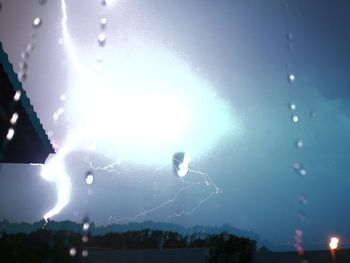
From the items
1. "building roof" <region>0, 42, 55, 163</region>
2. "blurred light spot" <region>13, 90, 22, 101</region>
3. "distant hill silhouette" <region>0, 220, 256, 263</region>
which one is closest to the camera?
"building roof" <region>0, 42, 55, 163</region>

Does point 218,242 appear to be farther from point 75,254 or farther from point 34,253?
point 34,253

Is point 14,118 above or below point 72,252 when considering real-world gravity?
above

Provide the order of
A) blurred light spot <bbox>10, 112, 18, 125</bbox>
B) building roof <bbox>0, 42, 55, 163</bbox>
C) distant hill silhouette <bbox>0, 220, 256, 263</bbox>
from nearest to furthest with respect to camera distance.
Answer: building roof <bbox>0, 42, 55, 163</bbox> → blurred light spot <bbox>10, 112, 18, 125</bbox> → distant hill silhouette <bbox>0, 220, 256, 263</bbox>

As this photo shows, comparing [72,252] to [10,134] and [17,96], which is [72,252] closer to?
[10,134]

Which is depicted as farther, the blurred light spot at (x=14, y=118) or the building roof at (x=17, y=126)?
the blurred light spot at (x=14, y=118)

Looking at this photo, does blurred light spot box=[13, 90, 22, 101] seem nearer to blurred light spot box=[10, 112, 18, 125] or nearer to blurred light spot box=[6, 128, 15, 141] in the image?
blurred light spot box=[10, 112, 18, 125]

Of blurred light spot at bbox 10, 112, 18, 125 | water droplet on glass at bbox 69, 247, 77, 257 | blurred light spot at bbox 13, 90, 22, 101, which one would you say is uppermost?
blurred light spot at bbox 13, 90, 22, 101

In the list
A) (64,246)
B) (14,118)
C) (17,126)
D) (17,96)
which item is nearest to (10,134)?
(17,126)

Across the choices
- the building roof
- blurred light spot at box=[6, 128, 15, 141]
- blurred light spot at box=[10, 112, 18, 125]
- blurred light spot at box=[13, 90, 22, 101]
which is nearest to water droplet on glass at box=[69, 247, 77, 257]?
the building roof

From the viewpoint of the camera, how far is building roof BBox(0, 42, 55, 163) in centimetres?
515

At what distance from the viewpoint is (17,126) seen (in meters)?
5.89

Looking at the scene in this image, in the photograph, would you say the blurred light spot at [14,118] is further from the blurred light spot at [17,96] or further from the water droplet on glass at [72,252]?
the water droplet on glass at [72,252]

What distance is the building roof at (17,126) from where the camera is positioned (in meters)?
5.15

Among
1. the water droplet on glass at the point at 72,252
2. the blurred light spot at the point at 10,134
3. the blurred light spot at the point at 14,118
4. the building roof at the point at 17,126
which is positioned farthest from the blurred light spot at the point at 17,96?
the water droplet on glass at the point at 72,252
